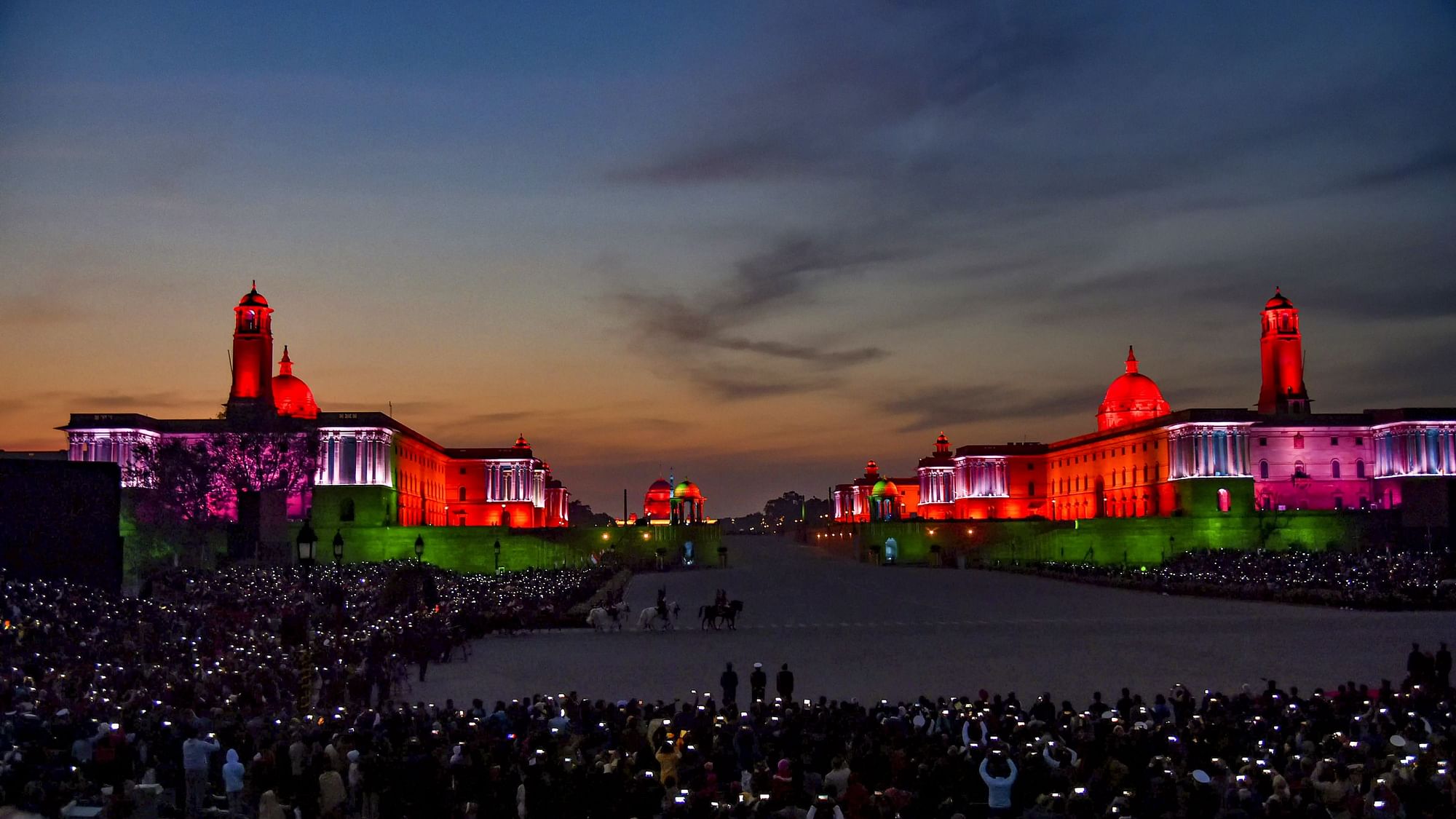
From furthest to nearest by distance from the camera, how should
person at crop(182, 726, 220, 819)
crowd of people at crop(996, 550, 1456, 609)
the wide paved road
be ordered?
crowd of people at crop(996, 550, 1456, 609) < the wide paved road < person at crop(182, 726, 220, 819)

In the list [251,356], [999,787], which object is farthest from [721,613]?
[251,356]

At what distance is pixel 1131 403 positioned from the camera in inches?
4582

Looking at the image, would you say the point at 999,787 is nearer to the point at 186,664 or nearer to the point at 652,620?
the point at 186,664

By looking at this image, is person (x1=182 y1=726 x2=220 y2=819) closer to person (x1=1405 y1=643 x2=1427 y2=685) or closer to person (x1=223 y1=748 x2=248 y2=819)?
person (x1=223 y1=748 x2=248 y2=819)

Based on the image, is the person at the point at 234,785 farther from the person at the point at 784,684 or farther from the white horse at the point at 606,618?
the white horse at the point at 606,618

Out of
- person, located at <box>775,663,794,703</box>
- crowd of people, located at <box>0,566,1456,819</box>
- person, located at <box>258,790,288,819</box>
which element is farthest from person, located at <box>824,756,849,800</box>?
person, located at <box>775,663,794,703</box>

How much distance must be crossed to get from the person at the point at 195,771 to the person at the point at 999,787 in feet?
29.9

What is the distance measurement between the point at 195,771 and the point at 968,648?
23539mm

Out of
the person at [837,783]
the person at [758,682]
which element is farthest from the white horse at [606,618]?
the person at [837,783]

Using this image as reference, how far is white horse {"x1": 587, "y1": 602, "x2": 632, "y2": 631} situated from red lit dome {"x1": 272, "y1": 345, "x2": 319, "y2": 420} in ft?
190

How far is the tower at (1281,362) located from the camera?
104625 mm

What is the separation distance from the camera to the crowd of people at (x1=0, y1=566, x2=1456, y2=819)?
13797 mm

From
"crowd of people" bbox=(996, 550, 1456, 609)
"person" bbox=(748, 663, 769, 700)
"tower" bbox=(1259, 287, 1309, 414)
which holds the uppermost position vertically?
"tower" bbox=(1259, 287, 1309, 414)

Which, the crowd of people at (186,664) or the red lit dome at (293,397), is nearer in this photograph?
the crowd of people at (186,664)
